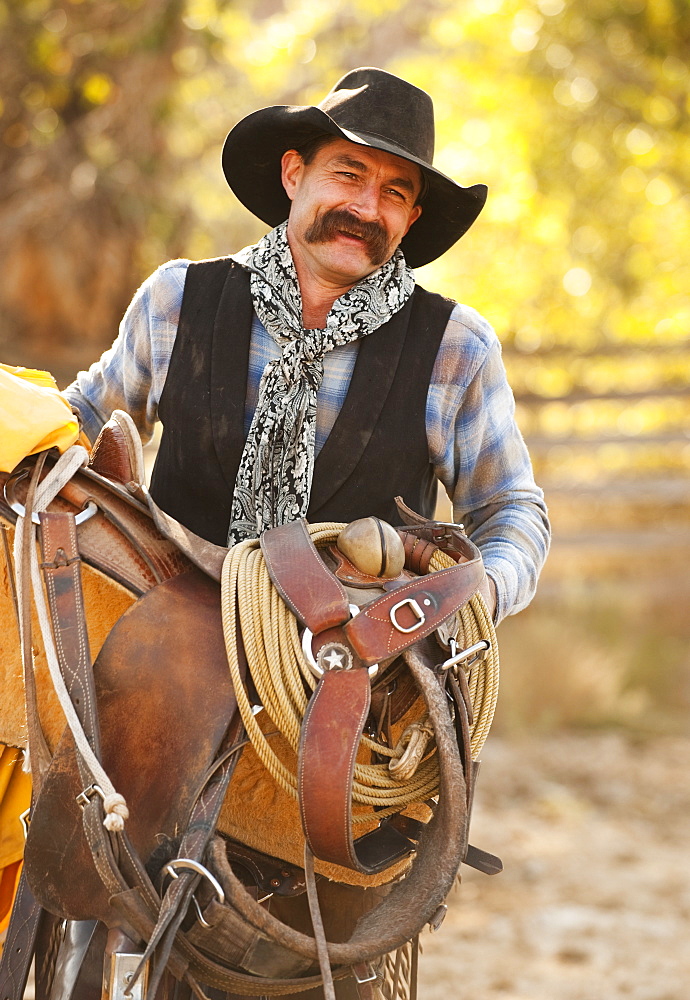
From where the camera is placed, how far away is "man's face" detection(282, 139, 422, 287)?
180 cm

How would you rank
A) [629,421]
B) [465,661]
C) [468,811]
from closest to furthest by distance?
[468,811] → [465,661] → [629,421]

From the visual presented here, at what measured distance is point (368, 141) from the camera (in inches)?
69.2

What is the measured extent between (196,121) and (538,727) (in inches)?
184

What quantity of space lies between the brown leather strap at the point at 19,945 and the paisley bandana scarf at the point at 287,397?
26.1 inches

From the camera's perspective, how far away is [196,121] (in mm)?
7051

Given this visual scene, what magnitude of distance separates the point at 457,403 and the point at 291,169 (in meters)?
0.57

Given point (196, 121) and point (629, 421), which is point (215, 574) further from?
point (629, 421)

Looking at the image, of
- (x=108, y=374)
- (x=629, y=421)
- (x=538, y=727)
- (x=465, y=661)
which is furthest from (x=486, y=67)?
(x=465, y=661)

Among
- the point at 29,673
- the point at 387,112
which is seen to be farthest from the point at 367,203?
the point at 29,673

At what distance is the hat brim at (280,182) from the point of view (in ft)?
5.92

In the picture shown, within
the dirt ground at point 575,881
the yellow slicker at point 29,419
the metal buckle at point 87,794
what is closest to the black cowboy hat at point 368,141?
the yellow slicker at point 29,419

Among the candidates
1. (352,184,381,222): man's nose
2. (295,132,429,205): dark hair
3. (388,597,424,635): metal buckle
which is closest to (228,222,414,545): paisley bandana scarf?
(352,184,381,222): man's nose

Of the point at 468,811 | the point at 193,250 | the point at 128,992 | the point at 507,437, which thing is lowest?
the point at 128,992

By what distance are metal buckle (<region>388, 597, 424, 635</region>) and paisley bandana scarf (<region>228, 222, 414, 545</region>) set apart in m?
0.49
